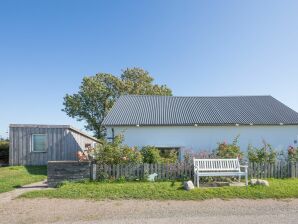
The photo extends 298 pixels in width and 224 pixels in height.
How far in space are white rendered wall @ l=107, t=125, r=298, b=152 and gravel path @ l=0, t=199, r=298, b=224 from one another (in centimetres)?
859

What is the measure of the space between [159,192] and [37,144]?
41.6 ft

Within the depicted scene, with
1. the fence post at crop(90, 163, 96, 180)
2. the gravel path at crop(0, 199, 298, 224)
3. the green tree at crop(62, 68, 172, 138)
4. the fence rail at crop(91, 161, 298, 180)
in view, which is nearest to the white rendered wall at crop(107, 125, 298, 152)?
→ the fence rail at crop(91, 161, 298, 180)

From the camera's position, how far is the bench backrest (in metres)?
11.3

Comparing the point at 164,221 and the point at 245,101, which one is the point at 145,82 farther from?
the point at 164,221

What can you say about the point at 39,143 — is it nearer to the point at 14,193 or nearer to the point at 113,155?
the point at 113,155

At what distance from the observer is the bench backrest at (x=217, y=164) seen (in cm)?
1127

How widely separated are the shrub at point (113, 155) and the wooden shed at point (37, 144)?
25.3 feet

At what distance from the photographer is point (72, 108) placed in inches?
1538

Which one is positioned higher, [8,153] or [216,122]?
[216,122]

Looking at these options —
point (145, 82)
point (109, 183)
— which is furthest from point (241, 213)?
point (145, 82)

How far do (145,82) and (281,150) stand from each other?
24.7m

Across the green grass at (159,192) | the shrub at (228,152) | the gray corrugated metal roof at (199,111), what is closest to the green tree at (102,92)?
the gray corrugated metal roof at (199,111)

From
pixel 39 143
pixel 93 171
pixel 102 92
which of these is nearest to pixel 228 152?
pixel 93 171

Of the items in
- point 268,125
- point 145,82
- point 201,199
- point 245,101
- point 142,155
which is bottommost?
point 201,199
